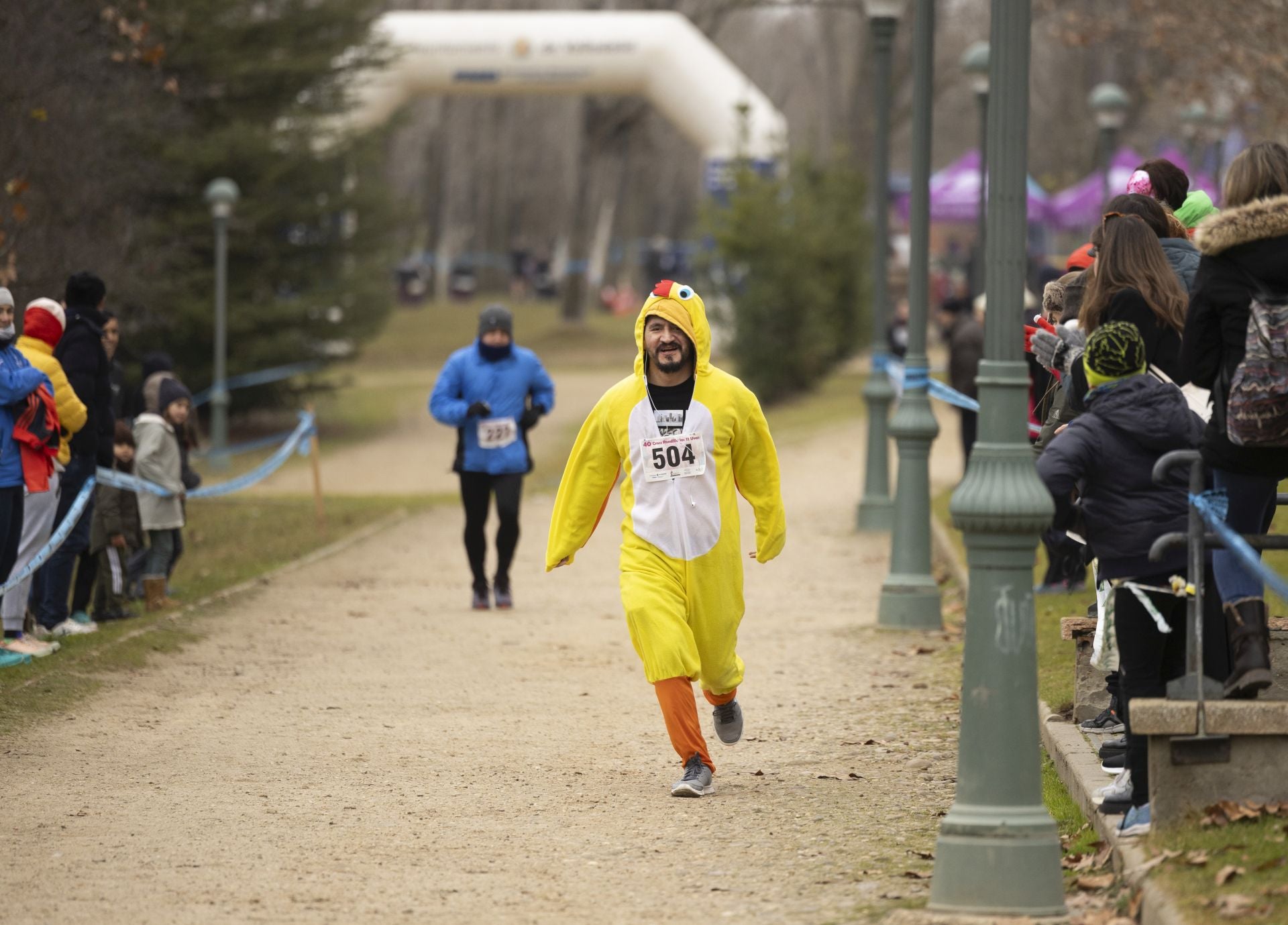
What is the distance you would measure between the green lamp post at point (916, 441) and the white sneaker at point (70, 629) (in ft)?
15.7

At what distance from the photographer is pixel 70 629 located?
37.8ft

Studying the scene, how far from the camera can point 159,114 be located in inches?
977

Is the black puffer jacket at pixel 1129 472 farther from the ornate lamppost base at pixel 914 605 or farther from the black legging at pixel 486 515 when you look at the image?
the black legging at pixel 486 515

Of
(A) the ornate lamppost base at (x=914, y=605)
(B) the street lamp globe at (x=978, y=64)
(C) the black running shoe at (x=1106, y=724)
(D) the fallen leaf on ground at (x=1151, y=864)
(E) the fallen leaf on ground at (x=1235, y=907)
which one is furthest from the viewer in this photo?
(B) the street lamp globe at (x=978, y=64)

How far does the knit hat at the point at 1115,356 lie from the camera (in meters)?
6.20

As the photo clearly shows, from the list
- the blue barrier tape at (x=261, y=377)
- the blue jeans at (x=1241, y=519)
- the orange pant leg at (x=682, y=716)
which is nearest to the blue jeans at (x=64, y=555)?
the orange pant leg at (x=682, y=716)

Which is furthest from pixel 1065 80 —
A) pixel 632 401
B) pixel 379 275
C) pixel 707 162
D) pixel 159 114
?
pixel 632 401

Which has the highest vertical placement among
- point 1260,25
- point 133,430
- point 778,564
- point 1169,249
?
point 1260,25

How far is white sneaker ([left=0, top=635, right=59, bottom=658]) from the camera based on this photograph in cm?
1048

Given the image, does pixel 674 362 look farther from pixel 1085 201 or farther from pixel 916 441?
pixel 1085 201

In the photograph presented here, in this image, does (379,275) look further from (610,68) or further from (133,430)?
(133,430)

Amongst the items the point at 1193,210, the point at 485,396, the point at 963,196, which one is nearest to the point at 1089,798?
the point at 1193,210

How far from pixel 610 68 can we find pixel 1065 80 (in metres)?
26.6

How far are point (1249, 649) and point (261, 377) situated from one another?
25.4 m
